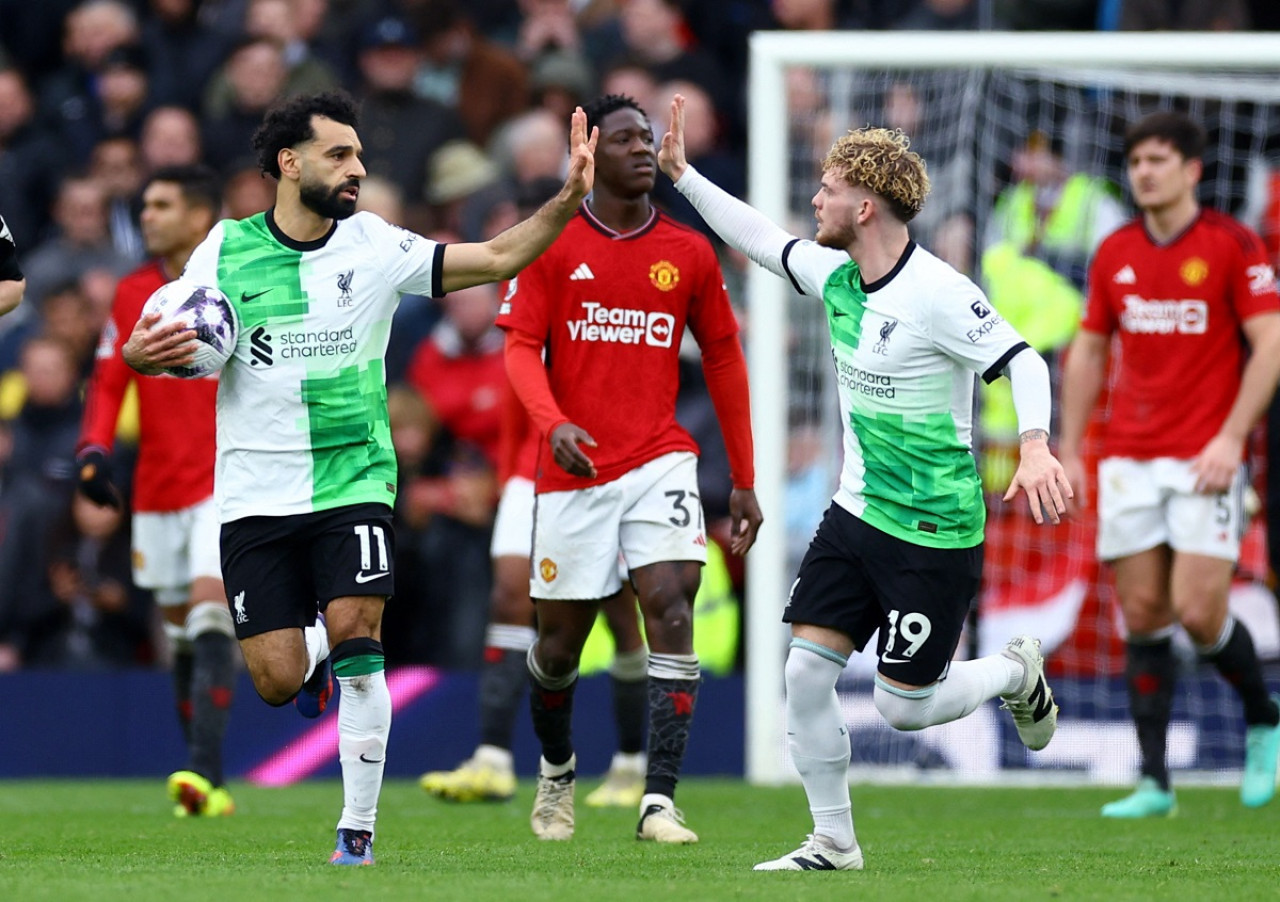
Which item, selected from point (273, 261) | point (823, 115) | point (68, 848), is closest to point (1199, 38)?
point (823, 115)

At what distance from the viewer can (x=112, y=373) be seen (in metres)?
9.00

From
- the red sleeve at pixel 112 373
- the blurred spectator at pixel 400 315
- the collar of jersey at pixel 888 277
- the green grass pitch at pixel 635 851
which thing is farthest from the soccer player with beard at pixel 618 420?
the blurred spectator at pixel 400 315

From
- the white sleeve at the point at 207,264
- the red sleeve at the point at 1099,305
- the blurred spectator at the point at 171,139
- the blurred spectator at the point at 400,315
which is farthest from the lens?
the blurred spectator at the point at 171,139

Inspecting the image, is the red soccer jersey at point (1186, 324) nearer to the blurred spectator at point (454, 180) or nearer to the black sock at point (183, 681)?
the black sock at point (183, 681)

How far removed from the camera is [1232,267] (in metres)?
8.91

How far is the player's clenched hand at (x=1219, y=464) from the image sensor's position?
870cm

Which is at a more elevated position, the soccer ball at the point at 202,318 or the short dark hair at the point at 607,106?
the short dark hair at the point at 607,106

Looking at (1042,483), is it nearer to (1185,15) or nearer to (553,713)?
(553,713)

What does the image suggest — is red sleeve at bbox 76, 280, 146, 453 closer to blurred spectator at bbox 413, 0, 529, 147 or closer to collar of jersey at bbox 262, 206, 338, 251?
collar of jersey at bbox 262, 206, 338, 251

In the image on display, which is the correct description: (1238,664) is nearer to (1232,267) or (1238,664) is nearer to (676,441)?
(1232,267)

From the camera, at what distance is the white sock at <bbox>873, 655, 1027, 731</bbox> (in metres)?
6.31

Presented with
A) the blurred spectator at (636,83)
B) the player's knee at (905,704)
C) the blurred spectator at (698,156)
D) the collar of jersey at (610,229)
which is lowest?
the player's knee at (905,704)

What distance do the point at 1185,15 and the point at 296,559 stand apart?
318 inches

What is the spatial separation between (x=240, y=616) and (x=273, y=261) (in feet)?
3.78
